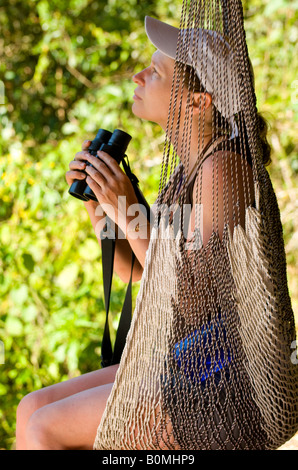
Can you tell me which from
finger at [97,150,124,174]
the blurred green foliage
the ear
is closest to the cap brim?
the ear

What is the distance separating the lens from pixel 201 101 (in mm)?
1258

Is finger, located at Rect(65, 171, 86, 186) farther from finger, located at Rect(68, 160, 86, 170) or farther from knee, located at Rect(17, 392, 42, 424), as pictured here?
knee, located at Rect(17, 392, 42, 424)

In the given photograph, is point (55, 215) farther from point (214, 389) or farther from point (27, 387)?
point (214, 389)

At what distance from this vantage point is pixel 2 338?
2699 millimetres

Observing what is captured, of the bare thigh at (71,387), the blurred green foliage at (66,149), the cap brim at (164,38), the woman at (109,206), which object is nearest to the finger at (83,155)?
the woman at (109,206)

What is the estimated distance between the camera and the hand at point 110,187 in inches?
51.0

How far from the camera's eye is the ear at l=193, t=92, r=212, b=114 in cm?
127

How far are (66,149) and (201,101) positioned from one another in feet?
5.84

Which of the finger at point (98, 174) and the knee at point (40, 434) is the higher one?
the finger at point (98, 174)

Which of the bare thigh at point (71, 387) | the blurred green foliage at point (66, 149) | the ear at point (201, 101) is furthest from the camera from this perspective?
the blurred green foliage at point (66, 149)

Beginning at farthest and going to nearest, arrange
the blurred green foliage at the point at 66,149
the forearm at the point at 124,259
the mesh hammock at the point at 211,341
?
1. the blurred green foliage at the point at 66,149
2. the forearm at the point at 124,259
3. the mesh hammock at the point at 211,341

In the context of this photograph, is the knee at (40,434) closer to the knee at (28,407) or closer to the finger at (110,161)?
the knee at (28,407)

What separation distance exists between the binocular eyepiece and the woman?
22 mm
